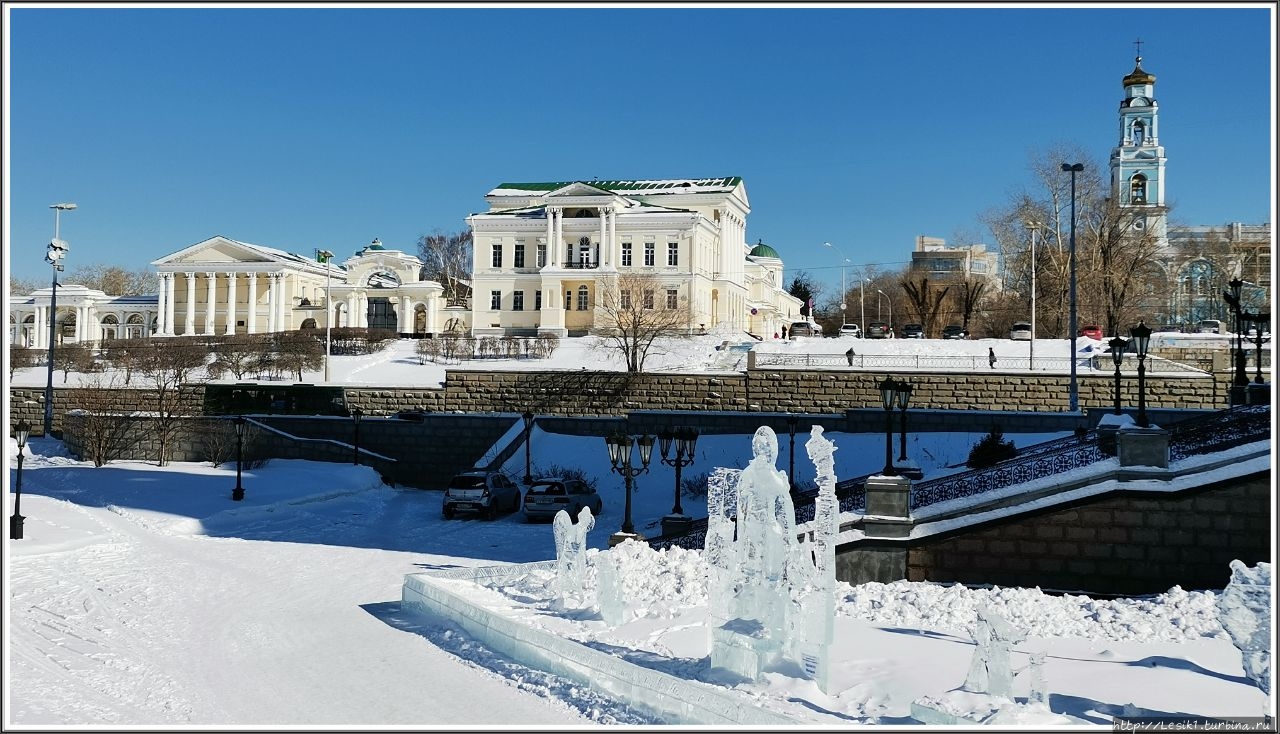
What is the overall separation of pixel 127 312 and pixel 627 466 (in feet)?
241

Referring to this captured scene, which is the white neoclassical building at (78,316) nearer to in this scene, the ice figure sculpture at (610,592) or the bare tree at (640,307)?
the bare tree at (640,307)

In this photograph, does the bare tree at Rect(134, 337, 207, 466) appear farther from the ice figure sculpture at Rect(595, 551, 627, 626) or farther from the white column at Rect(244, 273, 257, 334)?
the ice figure sculpture at Rect(595, 551, 627, 626)

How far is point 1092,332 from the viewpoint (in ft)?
141

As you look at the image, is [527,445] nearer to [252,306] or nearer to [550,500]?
[550,500]

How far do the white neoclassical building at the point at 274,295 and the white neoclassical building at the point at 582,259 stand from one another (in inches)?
216

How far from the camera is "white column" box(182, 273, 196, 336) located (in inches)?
2975

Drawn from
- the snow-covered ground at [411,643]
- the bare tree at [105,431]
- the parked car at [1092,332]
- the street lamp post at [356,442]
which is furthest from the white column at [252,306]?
the snow-covered ground at [411,643]

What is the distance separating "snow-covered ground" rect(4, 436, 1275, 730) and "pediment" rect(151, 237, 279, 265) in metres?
58.2

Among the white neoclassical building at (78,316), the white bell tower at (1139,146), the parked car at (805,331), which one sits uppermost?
the white bell tower at (1139,146)

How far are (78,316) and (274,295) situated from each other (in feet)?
45.7

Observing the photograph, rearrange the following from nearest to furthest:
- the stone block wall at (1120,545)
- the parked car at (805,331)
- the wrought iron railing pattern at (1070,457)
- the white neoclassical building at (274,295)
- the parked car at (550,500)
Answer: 1. the stone block wall at (1120,545)
2. the wrought iron railing pattern at (1070,457)
3. the parked car at (550,500)
4. the parked car at (805,331)
5. the white neoclassical building at (274,295)

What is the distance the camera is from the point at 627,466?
1675 cm

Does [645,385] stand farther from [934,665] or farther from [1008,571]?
[934,665]

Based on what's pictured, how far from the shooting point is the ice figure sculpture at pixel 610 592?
12.8 meters
